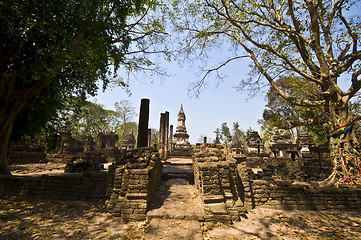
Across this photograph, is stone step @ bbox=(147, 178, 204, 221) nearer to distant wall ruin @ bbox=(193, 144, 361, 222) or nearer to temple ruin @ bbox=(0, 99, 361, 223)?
temple ruin @ bbox=(0, 99, 361, 223)

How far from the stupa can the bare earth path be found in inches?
739

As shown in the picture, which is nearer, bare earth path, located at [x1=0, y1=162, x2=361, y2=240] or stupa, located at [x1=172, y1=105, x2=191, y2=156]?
bare earth path, located at [x1=0, y1=162, x2=361, y2=240]

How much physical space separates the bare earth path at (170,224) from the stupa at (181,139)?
1876 cm

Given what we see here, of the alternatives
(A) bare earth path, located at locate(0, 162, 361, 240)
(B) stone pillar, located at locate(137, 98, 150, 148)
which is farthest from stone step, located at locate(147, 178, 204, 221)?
(B) stone pillar, located at locate(137, 98, 150, 148)

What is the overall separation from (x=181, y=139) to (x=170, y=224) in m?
22.1

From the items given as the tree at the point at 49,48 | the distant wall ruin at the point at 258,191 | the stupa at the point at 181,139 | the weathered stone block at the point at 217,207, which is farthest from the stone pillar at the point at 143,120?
the stupa at the point at 181,139

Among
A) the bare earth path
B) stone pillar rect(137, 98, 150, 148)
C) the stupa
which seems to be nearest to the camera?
the bare earth path

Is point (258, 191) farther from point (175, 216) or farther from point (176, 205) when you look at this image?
A: point (175, 216)

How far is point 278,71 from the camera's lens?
9445 millimetres

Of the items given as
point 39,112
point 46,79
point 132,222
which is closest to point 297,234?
point 132,222

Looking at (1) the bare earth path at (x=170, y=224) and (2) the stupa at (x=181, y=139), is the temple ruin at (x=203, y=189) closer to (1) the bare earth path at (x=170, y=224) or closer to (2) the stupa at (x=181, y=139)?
(1) the bare earth path at (x=170, y=224)

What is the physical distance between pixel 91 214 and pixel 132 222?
1.52 metres

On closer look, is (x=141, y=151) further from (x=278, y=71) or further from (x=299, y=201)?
(x=278, y=71)

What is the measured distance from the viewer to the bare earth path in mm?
3761
